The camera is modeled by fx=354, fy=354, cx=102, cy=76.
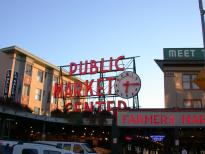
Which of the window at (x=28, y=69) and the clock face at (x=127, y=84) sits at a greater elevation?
the window at (x=28, y=69)

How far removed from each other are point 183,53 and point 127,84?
7747 mm

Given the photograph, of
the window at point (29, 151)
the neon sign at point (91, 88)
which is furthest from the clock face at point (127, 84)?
the window at point (29, 151)

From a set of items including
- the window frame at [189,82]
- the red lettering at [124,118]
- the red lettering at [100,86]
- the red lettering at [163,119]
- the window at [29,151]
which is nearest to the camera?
the window at [29,151]

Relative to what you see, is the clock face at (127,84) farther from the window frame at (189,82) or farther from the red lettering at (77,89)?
the red lettering at (77,89)

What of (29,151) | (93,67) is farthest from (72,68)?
(29,151)

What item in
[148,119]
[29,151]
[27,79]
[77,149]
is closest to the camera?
[29,151]

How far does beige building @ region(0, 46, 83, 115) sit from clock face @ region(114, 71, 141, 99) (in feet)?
31.7

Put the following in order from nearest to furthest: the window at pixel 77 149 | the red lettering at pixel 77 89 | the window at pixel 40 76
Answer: the window at pixel 77 149, the red lettering at pixel 77 89, the window at pixel 40 76

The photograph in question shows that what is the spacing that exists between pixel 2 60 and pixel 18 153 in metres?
44.9

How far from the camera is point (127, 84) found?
4278cm

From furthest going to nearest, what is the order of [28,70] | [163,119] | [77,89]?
[28,70] < [77,89] < [163,119]

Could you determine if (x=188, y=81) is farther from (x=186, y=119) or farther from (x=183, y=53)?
(x=186, y=119)

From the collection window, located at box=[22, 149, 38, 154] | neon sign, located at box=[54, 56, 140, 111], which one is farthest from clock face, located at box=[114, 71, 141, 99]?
window, located at box=[22, 149, 38, 154]

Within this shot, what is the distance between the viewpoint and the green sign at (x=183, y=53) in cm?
4222
